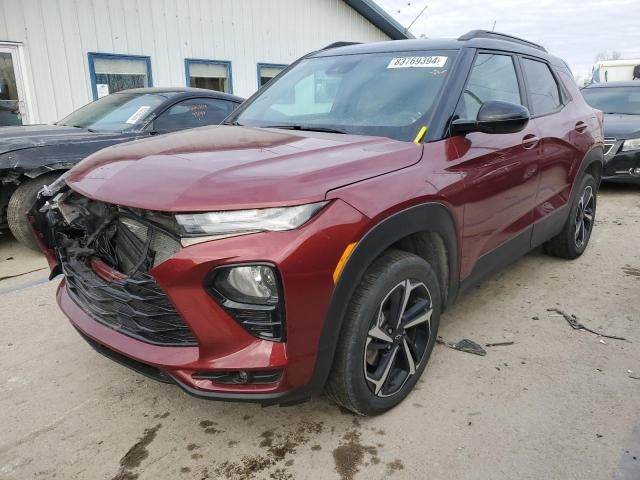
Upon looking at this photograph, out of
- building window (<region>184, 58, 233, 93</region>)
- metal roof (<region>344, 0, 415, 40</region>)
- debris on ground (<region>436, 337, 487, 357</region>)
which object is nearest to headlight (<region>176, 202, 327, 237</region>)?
debris on ground (<region>436, 337, 487, 357</region>)

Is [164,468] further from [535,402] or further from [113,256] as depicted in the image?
[535,402]

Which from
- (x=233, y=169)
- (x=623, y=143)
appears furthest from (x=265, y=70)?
(x=233, y=169)

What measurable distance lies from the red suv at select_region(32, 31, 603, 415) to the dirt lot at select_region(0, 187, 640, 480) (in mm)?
243

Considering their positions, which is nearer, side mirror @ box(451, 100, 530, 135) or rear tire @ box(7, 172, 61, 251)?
side mirror @ box(451, 100, 530, 135)

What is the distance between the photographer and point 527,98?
3549mm

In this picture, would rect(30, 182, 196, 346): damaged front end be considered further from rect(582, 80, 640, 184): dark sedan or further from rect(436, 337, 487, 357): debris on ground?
rect(582, 80, 640, 184): dark sedan

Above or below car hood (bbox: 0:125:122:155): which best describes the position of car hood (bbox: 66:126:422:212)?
above

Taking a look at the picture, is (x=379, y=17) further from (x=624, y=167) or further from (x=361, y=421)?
(x=361, y=421)

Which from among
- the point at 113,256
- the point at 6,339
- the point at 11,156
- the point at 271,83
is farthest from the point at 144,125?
the point at 113,256

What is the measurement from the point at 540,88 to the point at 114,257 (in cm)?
324

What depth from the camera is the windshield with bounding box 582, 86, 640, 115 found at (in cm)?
872

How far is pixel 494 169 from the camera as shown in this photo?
2.87 meters

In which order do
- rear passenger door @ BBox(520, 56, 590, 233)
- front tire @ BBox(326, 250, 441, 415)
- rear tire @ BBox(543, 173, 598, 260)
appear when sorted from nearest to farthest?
front tire @ BBox(326, 250, 441, 415)
rear passenger door @ BBox(520, 56, 590, 233)
rear tire @ BBox(543, 173, 598, 260)

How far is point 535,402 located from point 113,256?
2.15 meters
